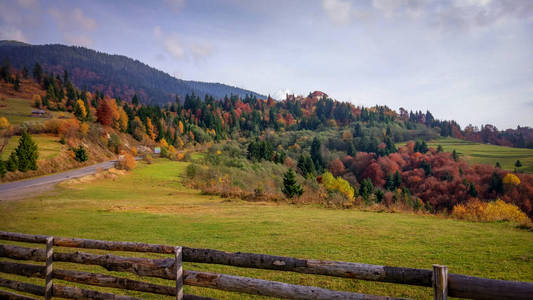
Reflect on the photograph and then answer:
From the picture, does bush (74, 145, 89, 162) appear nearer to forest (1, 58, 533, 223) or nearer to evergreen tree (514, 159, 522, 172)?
forest (1, 58, 533, 223)

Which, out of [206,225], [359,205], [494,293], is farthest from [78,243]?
[359,205]

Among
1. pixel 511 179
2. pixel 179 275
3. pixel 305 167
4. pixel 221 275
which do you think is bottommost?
pixel 305 167

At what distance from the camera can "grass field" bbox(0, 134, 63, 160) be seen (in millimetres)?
44625

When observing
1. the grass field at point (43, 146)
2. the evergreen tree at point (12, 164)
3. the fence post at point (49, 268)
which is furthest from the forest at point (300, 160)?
the fence post at point (49, 268)

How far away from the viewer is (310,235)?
13789 millimetres

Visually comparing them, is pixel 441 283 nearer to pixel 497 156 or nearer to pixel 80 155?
pixel 80 155

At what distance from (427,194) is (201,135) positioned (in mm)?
99268

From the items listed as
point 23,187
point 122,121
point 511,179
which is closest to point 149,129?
point 122,121

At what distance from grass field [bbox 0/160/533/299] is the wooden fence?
2.06 meters

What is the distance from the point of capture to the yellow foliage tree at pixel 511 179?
83300 mm

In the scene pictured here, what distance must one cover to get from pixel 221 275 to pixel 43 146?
6374 centimetres

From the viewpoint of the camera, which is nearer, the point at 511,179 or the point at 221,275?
the point at 221,275

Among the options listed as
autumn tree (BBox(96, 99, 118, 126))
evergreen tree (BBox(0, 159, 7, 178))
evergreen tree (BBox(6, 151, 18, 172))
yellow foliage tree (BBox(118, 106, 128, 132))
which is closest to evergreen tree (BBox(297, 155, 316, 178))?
yellow foliage tree (BBox(118, 106, 128, 132))

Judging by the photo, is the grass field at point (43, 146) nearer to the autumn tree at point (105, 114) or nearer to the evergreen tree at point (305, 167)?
the autumn tree at point (105, 114)
